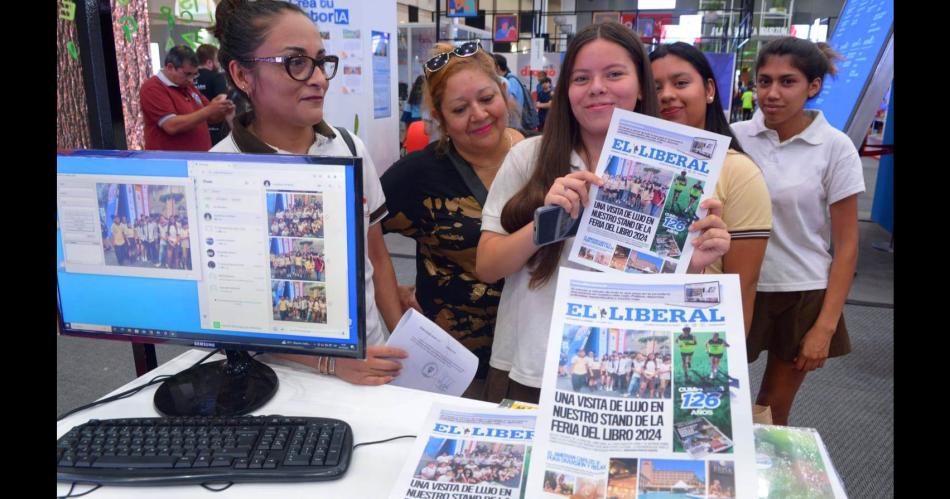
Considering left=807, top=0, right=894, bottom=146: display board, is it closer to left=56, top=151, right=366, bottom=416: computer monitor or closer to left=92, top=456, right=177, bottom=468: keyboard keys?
left=56, top=151, right=366, bottom=416: computer monitor

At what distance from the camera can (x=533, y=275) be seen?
4.17 ft

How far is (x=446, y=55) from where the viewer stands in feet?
5.51

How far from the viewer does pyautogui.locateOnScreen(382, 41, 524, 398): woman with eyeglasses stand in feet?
5.33

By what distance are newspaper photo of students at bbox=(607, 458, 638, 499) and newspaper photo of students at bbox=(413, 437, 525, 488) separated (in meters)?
0.17


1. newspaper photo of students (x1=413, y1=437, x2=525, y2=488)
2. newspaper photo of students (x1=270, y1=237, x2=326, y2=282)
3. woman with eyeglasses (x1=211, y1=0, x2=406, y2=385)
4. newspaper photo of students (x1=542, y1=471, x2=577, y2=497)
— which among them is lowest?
Answer: newspaper photo of students (x1=413, y1=437, x2=525, y2=488)

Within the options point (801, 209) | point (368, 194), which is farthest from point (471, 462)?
point (801, 209)

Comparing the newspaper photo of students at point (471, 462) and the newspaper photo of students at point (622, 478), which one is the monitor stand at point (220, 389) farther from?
the newspaper photo of students at point (622, 478)

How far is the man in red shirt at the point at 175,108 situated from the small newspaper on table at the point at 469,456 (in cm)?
319

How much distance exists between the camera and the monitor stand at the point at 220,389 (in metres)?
1.11

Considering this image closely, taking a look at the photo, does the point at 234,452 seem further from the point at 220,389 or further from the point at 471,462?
the point at 471,462

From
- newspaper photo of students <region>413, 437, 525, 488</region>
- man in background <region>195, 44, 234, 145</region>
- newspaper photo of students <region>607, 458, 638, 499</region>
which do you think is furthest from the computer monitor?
man in background <region>195, 44, 234, 145</region>
